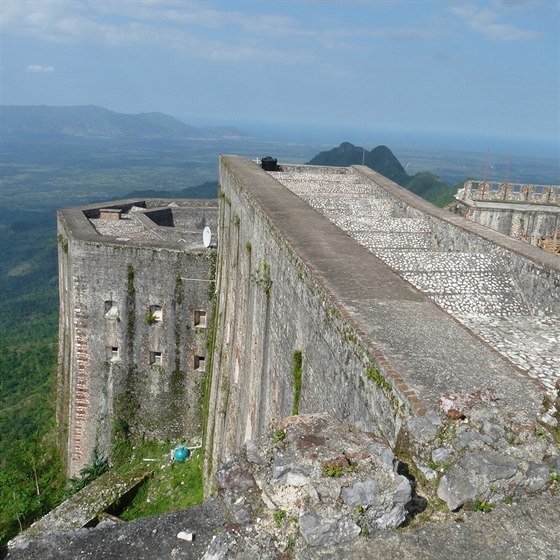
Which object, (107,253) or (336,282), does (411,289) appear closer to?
(336,282)

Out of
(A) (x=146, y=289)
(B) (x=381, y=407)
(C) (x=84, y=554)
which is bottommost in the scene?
(A) (x=146, y=289)

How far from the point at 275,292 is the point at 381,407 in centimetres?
493

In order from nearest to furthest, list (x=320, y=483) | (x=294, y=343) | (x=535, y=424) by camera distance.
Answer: (x=320, y=483)
(x=535, y=424)
(x=294, y=343)

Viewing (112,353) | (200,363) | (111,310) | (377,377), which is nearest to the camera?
(377,377)

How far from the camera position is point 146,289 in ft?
60.8

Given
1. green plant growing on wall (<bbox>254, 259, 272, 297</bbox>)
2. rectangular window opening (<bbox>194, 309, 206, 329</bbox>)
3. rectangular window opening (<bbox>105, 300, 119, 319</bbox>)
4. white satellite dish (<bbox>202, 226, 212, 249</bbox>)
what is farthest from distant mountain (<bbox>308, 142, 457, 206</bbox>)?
green plant growing on wall (<bbox>254, 259, 272, 297</bbox>)

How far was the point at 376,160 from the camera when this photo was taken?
97188 millimetres

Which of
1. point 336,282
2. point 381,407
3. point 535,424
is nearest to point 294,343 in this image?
point 336,282

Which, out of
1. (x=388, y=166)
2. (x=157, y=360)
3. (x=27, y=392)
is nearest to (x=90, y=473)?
(x=157, y=360)

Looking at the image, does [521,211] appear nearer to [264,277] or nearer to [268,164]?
[268,164]

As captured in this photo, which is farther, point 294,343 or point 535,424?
point 294,343

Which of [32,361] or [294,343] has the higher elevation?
[294,343]

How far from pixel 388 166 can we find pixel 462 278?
8824 centimetres

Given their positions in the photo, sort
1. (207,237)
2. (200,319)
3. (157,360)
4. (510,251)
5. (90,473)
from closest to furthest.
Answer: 1. (510,251)
2. (207,237)
3. (200,319)
4. (90,473)
5. (157,360)
